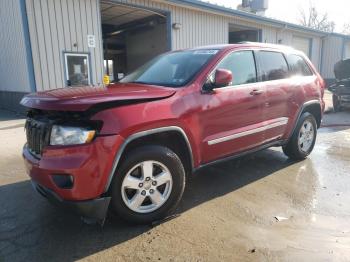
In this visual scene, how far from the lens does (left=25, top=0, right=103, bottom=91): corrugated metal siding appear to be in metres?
10.2

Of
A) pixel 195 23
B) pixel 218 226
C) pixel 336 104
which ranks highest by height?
Answer: pixel 195 23

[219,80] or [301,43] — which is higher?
[301,43]

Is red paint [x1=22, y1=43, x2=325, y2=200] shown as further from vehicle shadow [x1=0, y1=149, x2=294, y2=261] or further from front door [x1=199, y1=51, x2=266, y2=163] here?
vehicle shadow [x1=0, y1=149, x2=294, y2=261]

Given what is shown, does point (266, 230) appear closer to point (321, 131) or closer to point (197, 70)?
point (197, 70)

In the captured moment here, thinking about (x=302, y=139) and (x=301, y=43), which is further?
(x=301, y=43)

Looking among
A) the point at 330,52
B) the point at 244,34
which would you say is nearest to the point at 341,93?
the point at 244,34

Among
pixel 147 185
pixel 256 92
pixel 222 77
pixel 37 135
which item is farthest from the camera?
pixel 256 92

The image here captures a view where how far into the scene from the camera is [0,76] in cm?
1407

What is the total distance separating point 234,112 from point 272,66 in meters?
1.27

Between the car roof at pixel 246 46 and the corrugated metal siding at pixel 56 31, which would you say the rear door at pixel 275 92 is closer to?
the car roof at pixel 246 46

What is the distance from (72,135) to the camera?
8.75ft

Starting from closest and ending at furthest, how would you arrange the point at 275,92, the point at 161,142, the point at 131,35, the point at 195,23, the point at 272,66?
1. the point at 161,142
2. the point at 275,92
3. the point at 272,66
4. the point at 195,23
5. the point at 131,35

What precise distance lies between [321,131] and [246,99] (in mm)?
4898

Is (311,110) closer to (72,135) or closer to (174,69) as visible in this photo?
(174,69)
